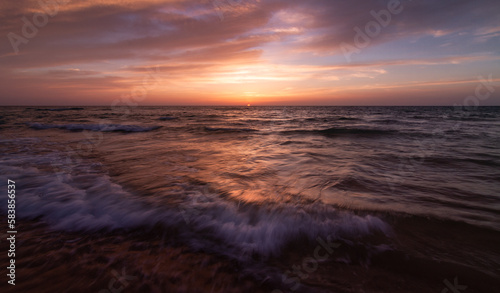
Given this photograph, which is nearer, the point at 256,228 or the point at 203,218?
the point at 256,228

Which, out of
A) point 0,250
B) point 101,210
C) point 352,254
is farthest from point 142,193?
point 352,254

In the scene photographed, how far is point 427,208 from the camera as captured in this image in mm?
3852

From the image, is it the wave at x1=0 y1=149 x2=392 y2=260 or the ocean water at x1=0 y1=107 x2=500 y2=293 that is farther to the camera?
the wave at x1=0 y1=149 x2=392 y2=260

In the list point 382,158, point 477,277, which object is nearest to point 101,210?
point 477,277

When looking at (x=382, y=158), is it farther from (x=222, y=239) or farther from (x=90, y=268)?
(x=90, y=268)

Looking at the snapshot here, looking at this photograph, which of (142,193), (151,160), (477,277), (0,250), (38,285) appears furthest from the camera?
(151,160)

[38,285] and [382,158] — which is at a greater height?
[382,158]

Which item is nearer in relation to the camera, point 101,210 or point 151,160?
point 101,210

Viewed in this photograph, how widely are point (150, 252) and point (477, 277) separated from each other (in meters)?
3.65

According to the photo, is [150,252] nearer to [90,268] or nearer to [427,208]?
[90,268]

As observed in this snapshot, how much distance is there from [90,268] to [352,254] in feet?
9.91

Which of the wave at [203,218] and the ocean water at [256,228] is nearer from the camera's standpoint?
the ocean water at [256,228]

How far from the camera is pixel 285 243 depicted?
2.96m

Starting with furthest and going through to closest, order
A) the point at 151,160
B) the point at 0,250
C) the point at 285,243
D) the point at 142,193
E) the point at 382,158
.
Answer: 1. the point at 382,158
2. the point at 151,160
3. the point at 142,193
4. the point at 285,243
5. the point at 0,250
